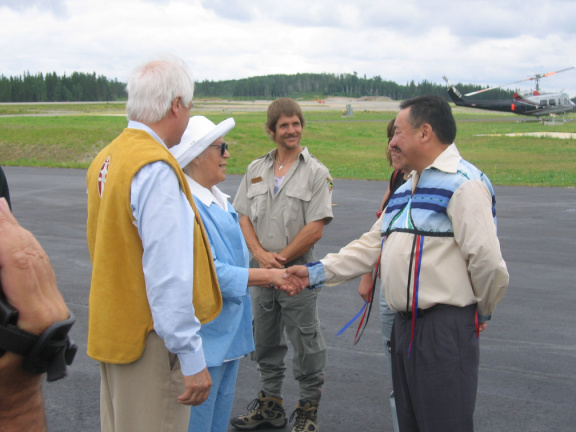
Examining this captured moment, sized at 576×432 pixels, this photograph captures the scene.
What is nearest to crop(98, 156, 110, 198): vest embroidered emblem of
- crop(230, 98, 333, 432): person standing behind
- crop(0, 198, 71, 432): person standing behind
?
crop(0, 198, 71, 432): person standing behind

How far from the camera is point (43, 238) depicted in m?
10.6

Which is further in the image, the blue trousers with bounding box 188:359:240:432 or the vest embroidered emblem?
the blue trousers with bounding box 188:359:240:432

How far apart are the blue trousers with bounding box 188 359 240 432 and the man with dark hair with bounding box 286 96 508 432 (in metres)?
0.92

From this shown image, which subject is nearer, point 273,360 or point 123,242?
point 123,242

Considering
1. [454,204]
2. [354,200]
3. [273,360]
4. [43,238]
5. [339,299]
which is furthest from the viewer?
[354,200]

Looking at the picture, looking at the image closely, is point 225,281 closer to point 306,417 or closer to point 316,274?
point 316,274

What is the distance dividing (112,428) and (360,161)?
24.7 meters

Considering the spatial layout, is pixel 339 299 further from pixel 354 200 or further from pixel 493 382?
pixel 354 200

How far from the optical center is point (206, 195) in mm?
3301

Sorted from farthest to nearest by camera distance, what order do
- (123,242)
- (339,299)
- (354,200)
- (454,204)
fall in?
1. (354,200)
2. (339,299)
3. (454,204)
4. (123,242)

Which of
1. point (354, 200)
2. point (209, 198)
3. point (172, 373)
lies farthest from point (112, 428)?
point (354, 200)

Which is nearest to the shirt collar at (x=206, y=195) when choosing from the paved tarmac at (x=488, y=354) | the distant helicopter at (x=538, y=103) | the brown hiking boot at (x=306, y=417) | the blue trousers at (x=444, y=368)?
the blue trousers at (x=444, y=368)

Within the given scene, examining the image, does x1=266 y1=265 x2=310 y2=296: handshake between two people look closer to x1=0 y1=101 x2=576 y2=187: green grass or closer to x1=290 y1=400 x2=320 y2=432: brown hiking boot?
x1=290 y1=400 x2=320 y2=432: brown hiking boot

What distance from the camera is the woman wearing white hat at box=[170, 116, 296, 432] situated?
3.18 metres
